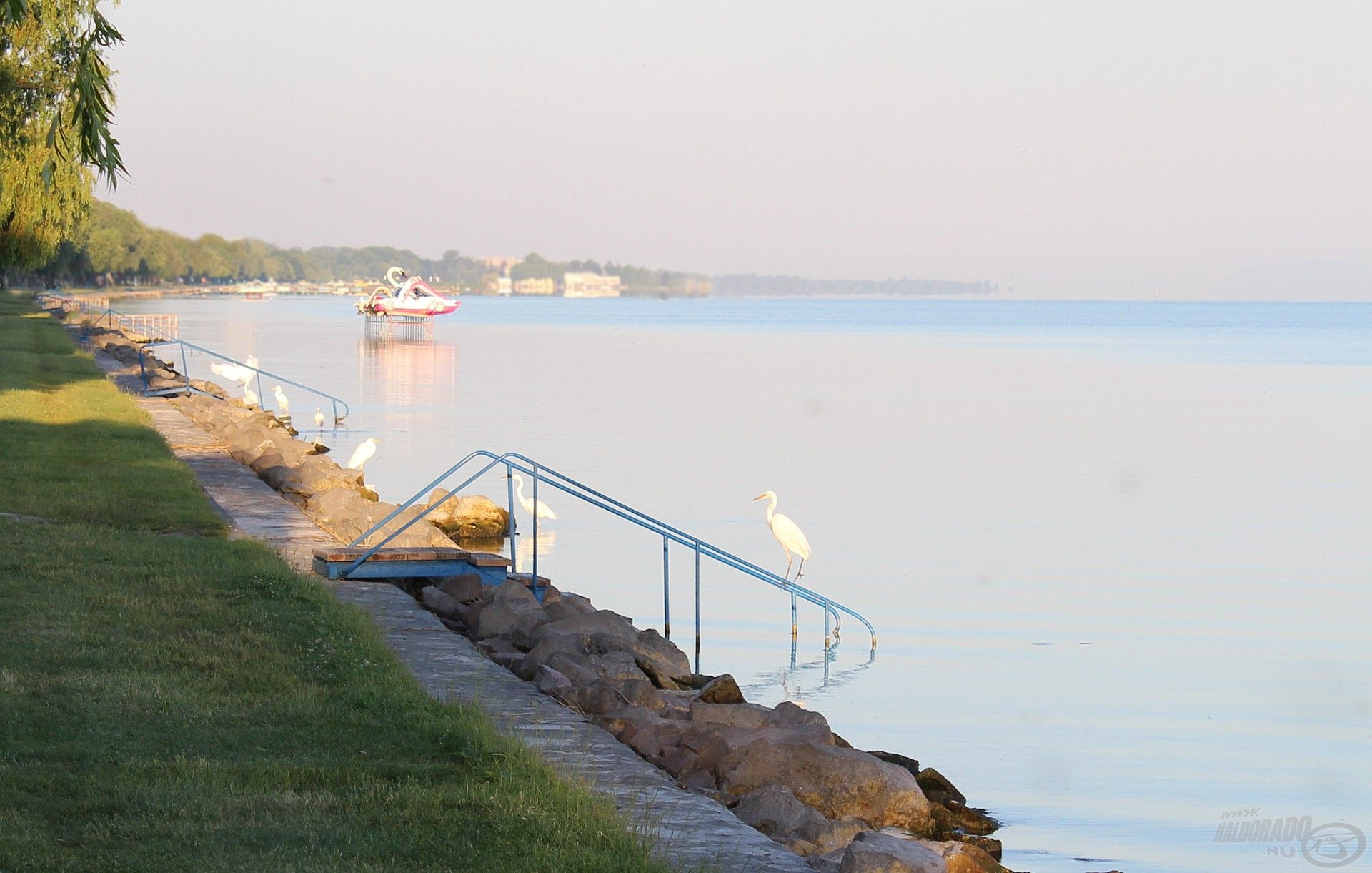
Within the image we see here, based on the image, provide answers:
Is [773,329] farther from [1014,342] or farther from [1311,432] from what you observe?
[1311,432]

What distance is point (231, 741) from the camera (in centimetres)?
712

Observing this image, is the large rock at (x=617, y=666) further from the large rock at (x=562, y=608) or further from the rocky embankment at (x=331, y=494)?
the rocky embankment at (x=331, y=494)

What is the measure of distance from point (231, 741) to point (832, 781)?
3041 mm

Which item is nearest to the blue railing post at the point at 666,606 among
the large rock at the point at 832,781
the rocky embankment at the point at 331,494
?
the rocky embankment at the point at 331,494

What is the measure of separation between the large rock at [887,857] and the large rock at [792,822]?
0.66 m

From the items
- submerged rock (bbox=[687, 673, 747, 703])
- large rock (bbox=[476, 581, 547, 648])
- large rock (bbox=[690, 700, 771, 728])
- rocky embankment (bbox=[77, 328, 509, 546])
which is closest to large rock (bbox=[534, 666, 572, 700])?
large rock (bbox=[690, 700, 771, 728])

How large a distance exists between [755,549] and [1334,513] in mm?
9669

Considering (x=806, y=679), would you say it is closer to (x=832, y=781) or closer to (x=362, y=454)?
(x=832, y=781)

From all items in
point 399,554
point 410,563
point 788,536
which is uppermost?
point 399,554

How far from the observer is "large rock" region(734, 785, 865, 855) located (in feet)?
24.1

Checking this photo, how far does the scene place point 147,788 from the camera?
6.34 m

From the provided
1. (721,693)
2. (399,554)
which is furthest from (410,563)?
(721,693)

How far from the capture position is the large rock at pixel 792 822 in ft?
24.1

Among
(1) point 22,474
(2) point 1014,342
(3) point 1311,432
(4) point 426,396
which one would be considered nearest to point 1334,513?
(3) point 1311,432
